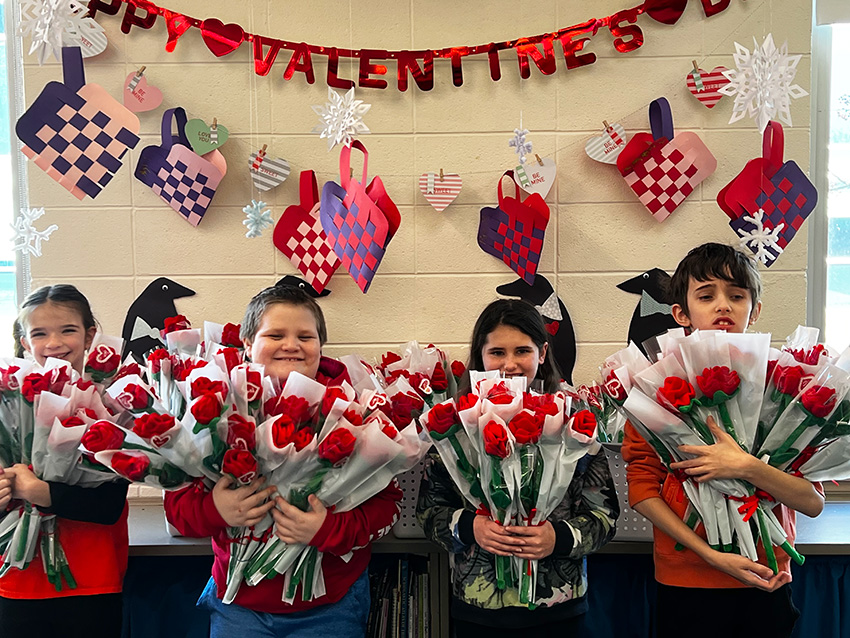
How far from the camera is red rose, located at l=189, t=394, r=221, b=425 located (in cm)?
145

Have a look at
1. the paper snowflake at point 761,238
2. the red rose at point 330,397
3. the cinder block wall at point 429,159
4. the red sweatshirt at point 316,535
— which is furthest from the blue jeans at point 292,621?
the paper snowflake at point 761,238

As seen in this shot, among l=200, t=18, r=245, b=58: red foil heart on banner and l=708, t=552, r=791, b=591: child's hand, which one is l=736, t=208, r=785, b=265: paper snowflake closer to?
l=708, t=552, r=791, b=591: child's hand

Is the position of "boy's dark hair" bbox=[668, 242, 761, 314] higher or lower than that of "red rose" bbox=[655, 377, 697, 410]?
higher

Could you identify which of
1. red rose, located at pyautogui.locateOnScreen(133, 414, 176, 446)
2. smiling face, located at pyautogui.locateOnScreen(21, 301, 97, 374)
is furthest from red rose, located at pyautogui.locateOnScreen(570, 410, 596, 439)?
smiling face, located at pyautogui.locateOnScreen(21, 301, 97, 374)

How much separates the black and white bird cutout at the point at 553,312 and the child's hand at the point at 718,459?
970 mm

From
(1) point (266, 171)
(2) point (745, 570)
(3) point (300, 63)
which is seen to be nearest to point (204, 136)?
(1) point (266, 171)

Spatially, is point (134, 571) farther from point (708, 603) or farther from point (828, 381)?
point (828, 381)

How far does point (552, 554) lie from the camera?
1.66 m

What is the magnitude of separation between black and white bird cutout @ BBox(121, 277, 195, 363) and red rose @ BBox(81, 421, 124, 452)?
1.06m

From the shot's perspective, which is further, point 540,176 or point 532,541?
point 540,176

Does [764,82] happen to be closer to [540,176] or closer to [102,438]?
[540,176]

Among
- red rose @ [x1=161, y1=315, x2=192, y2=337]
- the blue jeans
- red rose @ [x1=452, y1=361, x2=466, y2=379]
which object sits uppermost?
red rose @ [x1=161, y1=315, x2=192, y2=337]

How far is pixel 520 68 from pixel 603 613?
1.74m

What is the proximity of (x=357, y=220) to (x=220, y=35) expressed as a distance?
808 millimetres
